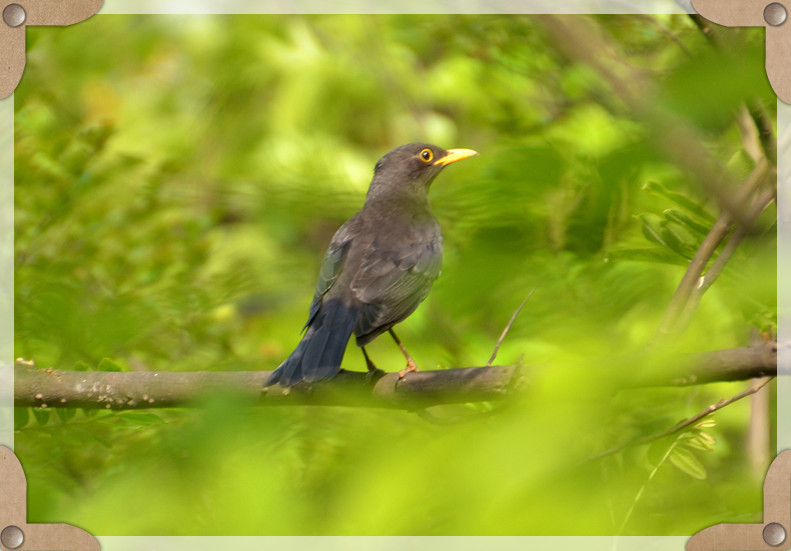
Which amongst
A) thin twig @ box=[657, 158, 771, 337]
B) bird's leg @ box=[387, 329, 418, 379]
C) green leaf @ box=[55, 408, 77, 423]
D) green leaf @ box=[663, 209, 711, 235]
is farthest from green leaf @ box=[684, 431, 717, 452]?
green leaf @ box=[55, 408, 77, 423]

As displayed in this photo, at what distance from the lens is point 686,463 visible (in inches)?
49.8

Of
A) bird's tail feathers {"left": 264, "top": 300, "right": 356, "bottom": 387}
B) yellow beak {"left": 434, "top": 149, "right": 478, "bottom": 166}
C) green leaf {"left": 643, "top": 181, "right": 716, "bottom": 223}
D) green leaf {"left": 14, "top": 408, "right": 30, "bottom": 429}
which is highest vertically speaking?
green leaf {"left": 643, "top": 181, "right": 716, "bottom": 223}

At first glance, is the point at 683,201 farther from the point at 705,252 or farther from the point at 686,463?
Answer: the point at 686,463

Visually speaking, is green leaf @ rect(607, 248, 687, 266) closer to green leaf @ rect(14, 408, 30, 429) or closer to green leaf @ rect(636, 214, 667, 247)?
green leaf @ rect(636, 214, 667, 247)

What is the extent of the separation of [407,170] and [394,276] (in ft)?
3.29

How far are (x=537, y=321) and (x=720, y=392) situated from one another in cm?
106

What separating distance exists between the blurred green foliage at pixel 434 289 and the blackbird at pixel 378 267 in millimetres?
131

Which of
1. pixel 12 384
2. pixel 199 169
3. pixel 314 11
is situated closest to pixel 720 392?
pixel 314 11

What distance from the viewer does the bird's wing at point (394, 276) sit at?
263 cm

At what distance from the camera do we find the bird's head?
144 inches

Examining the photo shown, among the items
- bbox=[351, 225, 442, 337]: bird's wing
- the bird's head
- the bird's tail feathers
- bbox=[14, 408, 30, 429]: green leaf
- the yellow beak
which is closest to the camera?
bbox=[14, 408, 30, 429]: green leaf

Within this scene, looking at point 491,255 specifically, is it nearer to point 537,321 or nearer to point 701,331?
point 537,321

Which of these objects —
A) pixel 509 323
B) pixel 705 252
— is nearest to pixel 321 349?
pixel 509 323

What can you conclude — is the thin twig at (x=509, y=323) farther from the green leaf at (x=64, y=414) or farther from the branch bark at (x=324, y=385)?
the green leaf at (x=64, y=414)
